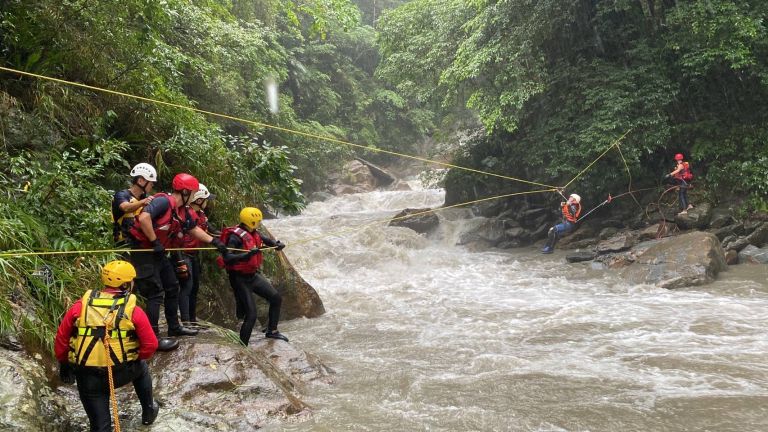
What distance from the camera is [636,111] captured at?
12430 mm

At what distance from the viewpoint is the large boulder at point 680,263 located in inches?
381

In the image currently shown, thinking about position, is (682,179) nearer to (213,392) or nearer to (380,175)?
(213,392)

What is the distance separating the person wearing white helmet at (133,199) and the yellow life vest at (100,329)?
1.41 meters

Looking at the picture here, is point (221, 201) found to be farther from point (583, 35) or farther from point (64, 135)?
point (583, 35)

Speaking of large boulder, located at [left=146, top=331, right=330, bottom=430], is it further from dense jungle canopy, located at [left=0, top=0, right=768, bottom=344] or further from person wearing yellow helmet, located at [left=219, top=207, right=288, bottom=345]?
dense jungle canopy, located at [left=0, top=0, right=768, bottom=344]

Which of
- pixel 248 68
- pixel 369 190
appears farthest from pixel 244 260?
pixel 369 190

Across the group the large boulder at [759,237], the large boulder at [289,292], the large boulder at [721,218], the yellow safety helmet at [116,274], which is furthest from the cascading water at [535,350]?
the large boulder at [721,218]

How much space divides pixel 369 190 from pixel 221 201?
758 inches

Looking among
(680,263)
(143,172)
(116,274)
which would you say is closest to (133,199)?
(143,172)

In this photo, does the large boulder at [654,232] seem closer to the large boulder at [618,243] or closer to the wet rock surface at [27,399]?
the large boulder at [618,243]

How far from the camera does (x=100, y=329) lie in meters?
3.06

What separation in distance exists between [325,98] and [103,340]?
24.0m

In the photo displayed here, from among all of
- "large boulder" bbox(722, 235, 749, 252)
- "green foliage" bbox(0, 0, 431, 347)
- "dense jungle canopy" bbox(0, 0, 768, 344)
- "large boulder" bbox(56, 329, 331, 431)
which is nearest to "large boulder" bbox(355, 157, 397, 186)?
"dense jungle canopy" bbox(0, 0, 768, 344)

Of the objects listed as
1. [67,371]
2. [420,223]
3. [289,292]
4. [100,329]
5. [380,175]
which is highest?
[100,329]
